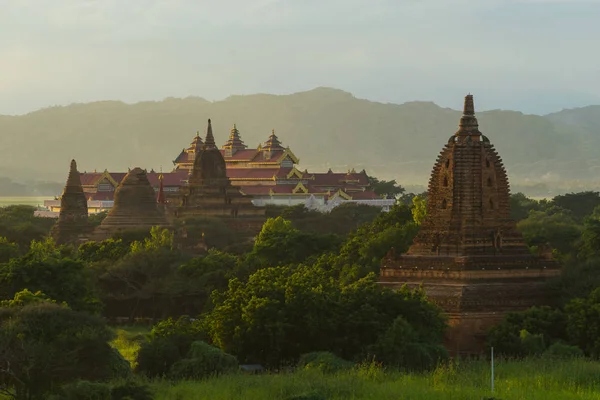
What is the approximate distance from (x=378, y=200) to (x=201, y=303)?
82.2 meters

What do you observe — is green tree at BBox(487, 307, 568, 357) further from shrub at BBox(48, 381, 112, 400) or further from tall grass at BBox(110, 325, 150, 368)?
shrub at BBox(48, 381, 112, 400)

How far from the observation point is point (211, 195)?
109812mm

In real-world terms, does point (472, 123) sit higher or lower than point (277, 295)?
higher

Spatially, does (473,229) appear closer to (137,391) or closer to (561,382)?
(561,382)

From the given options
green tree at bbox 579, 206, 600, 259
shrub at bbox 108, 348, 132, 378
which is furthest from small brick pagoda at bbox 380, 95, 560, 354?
shrub at bbox 108, 348, 132, 378

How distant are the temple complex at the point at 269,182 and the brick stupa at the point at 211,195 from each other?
23.7 m

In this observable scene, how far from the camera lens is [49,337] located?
38.8m

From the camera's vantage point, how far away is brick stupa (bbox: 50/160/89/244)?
10181 cm

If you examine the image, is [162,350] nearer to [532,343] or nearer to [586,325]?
[532,343]

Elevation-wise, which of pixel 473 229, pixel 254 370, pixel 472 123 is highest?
pixel 472 123

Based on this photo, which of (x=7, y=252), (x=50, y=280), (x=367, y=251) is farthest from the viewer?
(x=7, y=252)

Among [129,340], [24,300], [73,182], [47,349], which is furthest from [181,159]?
[47,349]

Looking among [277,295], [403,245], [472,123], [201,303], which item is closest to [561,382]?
[277,295]

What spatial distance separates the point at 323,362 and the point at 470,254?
45.0 ft
